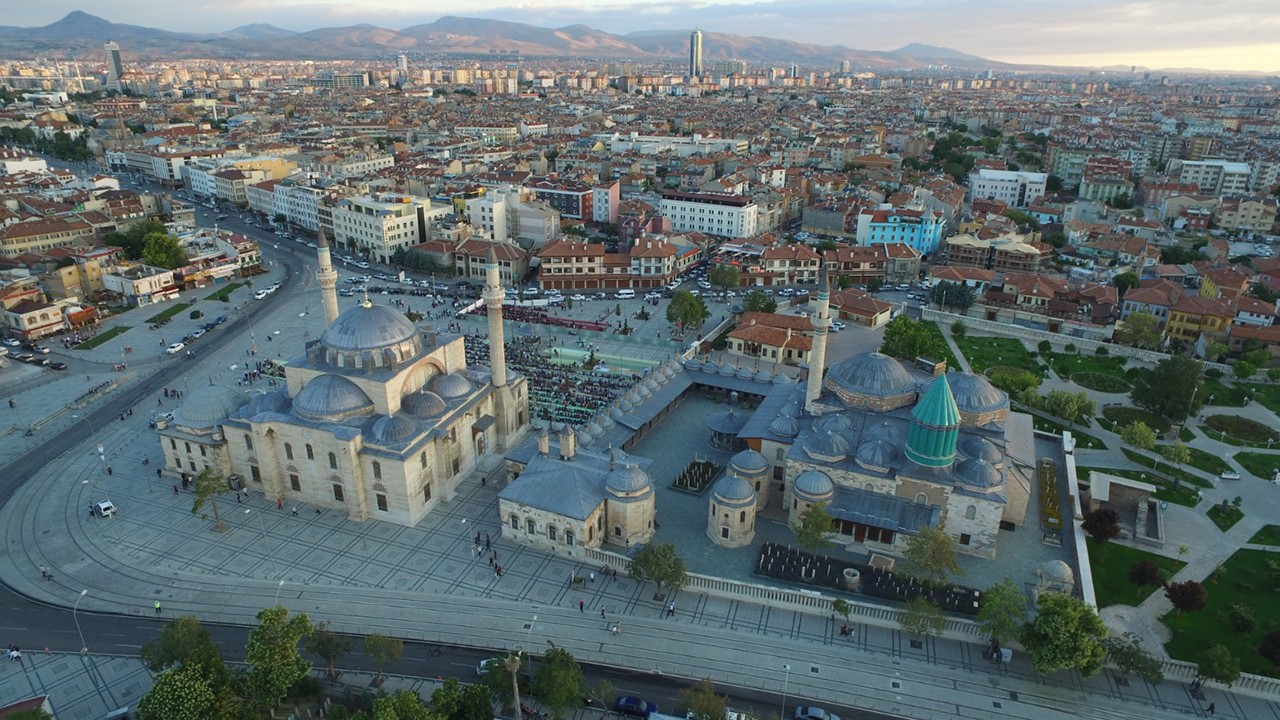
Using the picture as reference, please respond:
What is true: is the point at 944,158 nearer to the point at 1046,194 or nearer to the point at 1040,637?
the point at 1046,194

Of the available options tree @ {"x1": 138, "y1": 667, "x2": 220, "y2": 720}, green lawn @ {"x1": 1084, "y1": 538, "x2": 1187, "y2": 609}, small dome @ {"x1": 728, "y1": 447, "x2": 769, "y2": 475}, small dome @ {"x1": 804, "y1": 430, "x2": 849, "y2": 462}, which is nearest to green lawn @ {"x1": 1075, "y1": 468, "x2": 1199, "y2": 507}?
green lawn @ {"x1": 1084, "y1": 538, "x2": 1187, "y2": 609}

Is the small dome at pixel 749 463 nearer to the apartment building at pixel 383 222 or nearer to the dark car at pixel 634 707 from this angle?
the dark car at pixel 634 707

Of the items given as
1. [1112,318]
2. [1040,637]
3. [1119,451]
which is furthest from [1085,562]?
[1112,318]

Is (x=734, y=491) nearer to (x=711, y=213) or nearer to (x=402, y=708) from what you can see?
(x=402, y=708)

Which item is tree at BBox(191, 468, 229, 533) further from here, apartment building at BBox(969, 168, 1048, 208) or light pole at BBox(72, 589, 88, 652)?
apartment building at BBox(969, 168, 1048, 208)

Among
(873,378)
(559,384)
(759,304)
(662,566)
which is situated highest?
(873,378)

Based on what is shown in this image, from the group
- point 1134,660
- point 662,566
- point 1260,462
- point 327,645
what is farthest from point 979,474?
point 327,645

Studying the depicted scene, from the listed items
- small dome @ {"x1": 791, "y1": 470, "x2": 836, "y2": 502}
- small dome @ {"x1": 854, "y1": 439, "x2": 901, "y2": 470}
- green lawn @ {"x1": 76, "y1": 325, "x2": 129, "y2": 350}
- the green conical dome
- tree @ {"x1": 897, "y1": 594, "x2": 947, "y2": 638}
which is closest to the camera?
tree @ {"x1": 897, "y1": 594, "x2": 947, "y2": 638}
